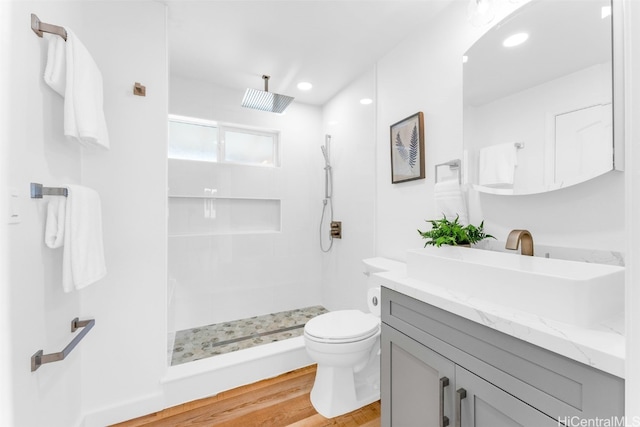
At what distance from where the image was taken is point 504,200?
1.32 m

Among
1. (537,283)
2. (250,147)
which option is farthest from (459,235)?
(250,147)

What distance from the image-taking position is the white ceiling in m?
1.65

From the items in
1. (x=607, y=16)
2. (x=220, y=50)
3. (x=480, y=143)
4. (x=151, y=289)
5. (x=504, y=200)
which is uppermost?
(x=220, y=50)

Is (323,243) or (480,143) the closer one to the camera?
(480,143)

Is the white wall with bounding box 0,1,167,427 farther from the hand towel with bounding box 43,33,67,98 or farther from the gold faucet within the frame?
the gold faucet

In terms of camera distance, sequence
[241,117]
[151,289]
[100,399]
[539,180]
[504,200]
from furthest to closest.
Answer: [241,117], [151,289], [100,399], [504,200], [539,180]

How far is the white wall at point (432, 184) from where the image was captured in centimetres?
102

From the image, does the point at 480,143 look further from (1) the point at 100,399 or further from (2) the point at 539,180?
(1) the point at 100,399

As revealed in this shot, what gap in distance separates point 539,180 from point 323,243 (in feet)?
7.30

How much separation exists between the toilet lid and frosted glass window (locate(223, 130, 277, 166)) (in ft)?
6.25

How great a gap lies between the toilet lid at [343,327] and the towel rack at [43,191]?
1.35 metres

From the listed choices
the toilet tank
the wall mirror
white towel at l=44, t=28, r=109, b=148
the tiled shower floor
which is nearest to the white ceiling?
the wall mirror

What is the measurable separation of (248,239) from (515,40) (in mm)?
2563

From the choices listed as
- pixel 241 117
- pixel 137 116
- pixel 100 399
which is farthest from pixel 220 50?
pixel 100 399
